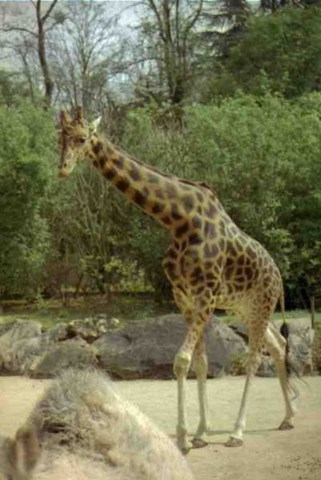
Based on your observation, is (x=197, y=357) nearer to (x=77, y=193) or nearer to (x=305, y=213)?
(x=305, y=213)

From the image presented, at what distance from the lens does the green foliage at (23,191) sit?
10.4 meters

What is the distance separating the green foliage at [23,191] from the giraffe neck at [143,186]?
6.10 meters

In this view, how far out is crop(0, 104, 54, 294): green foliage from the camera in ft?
34.1

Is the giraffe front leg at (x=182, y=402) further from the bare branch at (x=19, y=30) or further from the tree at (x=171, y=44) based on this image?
the bare branch at (x=19, y=30)

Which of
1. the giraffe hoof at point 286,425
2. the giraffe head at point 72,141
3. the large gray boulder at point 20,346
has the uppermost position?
the giraffe head at point 72,141

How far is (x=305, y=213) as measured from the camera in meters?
10.2

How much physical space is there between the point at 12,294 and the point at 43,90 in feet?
27.3

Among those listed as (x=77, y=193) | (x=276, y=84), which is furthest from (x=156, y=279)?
(x=276, y=84)

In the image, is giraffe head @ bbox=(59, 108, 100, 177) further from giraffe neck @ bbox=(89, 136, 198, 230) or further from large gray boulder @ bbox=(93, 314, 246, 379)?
large gray boulder @ bbox=(93, 314, 246, 379)

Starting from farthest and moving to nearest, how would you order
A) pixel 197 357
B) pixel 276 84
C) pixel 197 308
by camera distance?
pixel 276 84
pixel 197 357
pixel 197 308

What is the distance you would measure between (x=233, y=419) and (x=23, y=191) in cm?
598

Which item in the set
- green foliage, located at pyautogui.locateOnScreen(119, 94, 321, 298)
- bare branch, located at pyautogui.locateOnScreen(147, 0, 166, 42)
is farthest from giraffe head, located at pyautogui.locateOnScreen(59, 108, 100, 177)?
bare branch, located at pyautogui.locateOnScreen(147, 0, 166, 42)

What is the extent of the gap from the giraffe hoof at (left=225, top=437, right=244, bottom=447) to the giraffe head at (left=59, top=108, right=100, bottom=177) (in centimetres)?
140

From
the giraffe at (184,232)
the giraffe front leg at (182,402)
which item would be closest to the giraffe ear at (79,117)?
the giraffe at (184,232)
